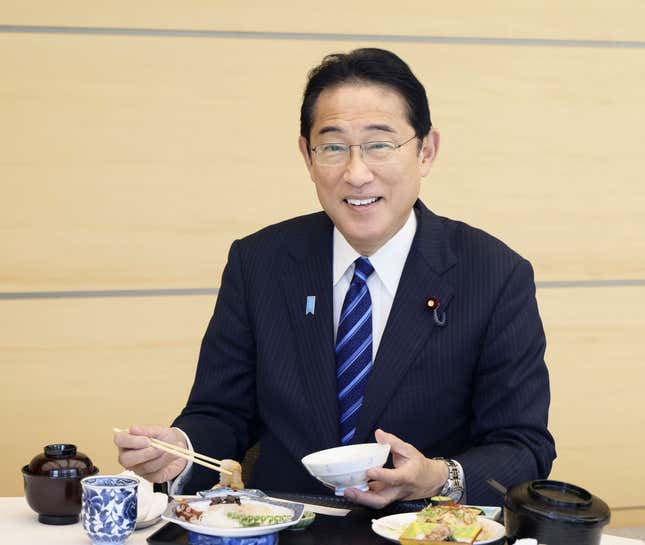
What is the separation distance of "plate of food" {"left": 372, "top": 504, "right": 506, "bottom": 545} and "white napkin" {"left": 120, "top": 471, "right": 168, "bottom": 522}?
35cm

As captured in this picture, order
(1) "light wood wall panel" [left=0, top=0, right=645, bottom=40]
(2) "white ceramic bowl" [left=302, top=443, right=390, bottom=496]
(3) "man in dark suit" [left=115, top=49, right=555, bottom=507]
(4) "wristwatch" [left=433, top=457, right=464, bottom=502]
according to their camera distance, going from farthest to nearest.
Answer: (1) "light wood wall panel" [left=0, top=0, right=645, bottom=40]
(3) "man in dark suit" [left=115, top=49, right=555, bottom=507]
(4) "wristwatch" [left=433, top=457, right=464, bottom=502]
(2) "white ceramic bowl" [left=302, top=443, right=390, bottom=496]

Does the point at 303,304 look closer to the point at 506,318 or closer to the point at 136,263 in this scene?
the point at 506,318

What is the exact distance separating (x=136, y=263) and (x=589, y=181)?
1521mm

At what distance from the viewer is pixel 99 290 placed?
117 inches

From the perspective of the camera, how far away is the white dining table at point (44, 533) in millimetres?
1403

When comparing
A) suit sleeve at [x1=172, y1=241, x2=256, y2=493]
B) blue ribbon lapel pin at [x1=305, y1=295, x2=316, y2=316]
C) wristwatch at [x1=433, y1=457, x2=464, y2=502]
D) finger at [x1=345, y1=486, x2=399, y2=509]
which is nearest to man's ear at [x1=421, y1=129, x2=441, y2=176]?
blue ribbon lapel pin at [x1=305, y1=295, x2=316, y2=316]

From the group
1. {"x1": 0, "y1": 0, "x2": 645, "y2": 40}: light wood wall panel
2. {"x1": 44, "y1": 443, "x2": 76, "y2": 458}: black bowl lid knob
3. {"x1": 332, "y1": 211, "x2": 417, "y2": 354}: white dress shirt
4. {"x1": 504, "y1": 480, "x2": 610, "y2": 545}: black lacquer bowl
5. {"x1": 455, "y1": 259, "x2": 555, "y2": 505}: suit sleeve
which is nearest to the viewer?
{"x1": 504, "y1": 480, "x2": 610, "y2": 545}: black lacquer bowl

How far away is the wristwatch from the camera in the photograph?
162 centimetres

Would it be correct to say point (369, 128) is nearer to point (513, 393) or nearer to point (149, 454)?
point (513, 393)

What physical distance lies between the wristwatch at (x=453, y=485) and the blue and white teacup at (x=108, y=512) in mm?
552

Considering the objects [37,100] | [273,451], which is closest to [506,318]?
[273,451]

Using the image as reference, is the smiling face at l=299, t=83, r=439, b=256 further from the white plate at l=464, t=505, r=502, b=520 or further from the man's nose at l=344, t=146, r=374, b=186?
the white plate at l=464, t=505, r=502, b=520

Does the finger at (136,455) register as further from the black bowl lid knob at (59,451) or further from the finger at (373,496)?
the finger at (373,496)

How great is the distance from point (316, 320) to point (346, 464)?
0.59 metres
